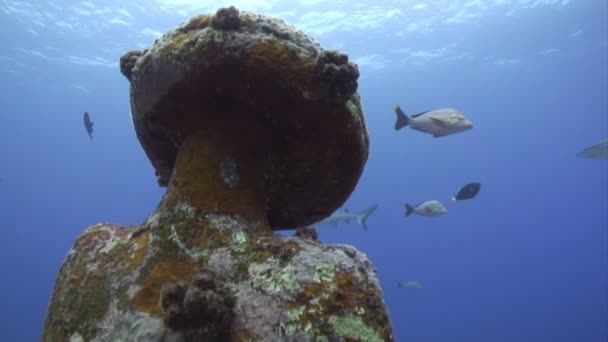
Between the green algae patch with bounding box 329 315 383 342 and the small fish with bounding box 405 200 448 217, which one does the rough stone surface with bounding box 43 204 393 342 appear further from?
the small fish with bounding box 405 200 448 217

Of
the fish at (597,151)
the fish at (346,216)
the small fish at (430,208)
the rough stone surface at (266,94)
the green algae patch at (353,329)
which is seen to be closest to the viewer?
the green algae patch at (353,329)

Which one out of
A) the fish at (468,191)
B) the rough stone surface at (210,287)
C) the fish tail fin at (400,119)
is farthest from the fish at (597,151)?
the rough stone surface at (210,287)

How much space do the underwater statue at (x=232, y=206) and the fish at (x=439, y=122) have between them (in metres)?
3.57

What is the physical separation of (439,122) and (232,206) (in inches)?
183

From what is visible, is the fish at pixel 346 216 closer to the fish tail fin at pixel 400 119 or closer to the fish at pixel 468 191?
the fish at pixel 468 191

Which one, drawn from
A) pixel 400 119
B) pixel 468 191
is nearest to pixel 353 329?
pixel 400 119

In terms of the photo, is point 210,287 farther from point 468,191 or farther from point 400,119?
point 468,191

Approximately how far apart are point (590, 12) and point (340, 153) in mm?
31551

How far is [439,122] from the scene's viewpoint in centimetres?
641

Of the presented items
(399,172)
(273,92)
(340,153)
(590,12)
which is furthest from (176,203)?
(399,172)

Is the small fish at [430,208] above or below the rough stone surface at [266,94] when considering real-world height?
below

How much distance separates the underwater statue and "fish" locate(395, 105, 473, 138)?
11.7 feet

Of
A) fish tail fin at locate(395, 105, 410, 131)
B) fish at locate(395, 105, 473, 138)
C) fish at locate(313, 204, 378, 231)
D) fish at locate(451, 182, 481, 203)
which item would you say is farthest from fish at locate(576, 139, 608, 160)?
fish tail fin at locate(395, 105, 410, 131)

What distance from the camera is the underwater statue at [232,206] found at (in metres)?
1.96
